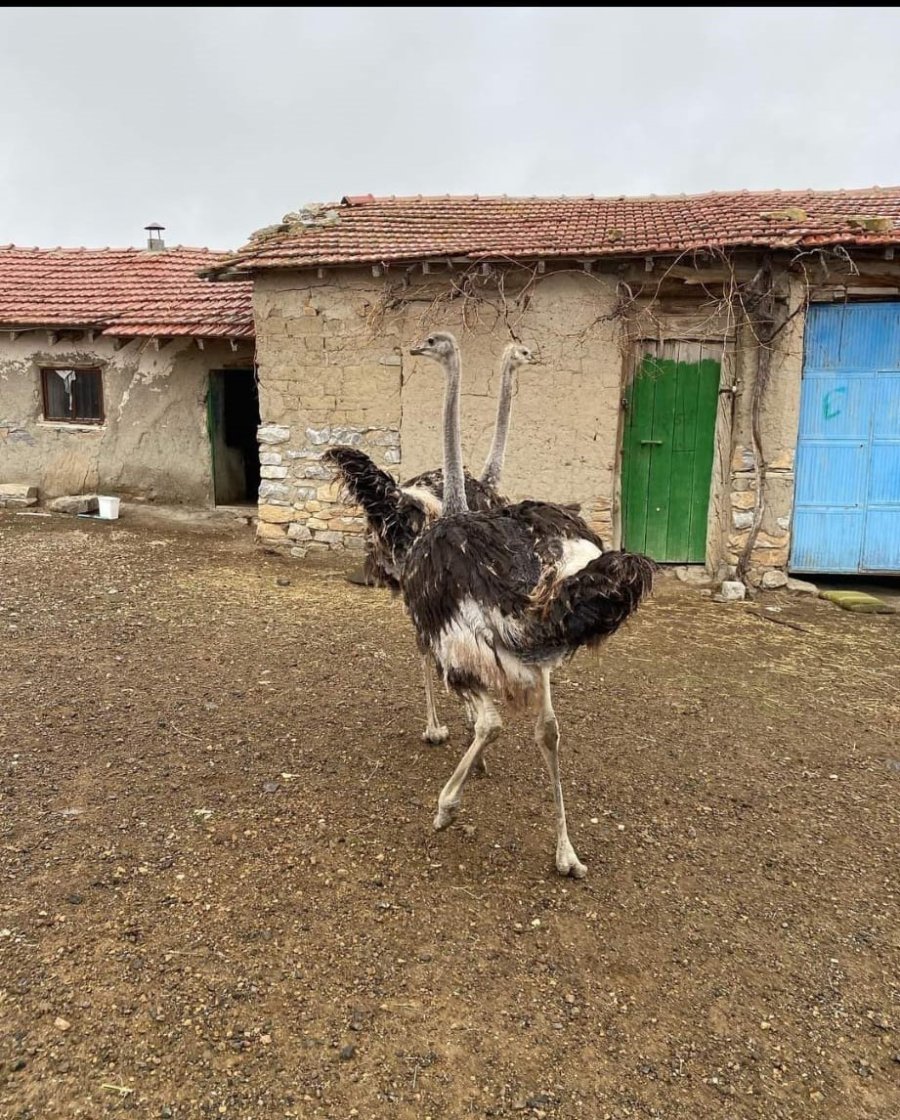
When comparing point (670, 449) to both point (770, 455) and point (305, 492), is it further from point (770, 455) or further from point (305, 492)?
point (305, 492)

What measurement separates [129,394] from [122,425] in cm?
44

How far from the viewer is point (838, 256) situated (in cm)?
717

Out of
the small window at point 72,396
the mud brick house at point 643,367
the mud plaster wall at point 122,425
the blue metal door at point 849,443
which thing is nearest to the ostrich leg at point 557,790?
the mud brick house at point 643,367

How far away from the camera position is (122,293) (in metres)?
12.1

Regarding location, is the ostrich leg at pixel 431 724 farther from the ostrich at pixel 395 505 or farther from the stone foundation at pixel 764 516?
the stone foundation at pixel 764 516

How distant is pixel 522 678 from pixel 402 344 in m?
6.00

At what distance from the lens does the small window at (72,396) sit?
11773 mm

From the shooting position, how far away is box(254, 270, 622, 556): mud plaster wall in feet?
25.9

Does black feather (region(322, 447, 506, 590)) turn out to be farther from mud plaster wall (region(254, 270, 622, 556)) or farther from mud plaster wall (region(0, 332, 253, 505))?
mud plaster wall (region(0, 332, 253, 505))

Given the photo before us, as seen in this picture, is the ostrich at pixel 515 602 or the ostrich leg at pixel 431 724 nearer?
the ostrich at pixel 515 602

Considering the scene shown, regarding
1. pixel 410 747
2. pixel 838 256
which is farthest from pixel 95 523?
pixel 838 256

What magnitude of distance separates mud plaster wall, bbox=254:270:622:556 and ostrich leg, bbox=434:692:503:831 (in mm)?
5117

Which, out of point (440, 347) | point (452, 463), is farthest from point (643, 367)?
point (452, 463)

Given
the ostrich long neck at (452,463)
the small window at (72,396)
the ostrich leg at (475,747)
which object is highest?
the small window at (72,396)
